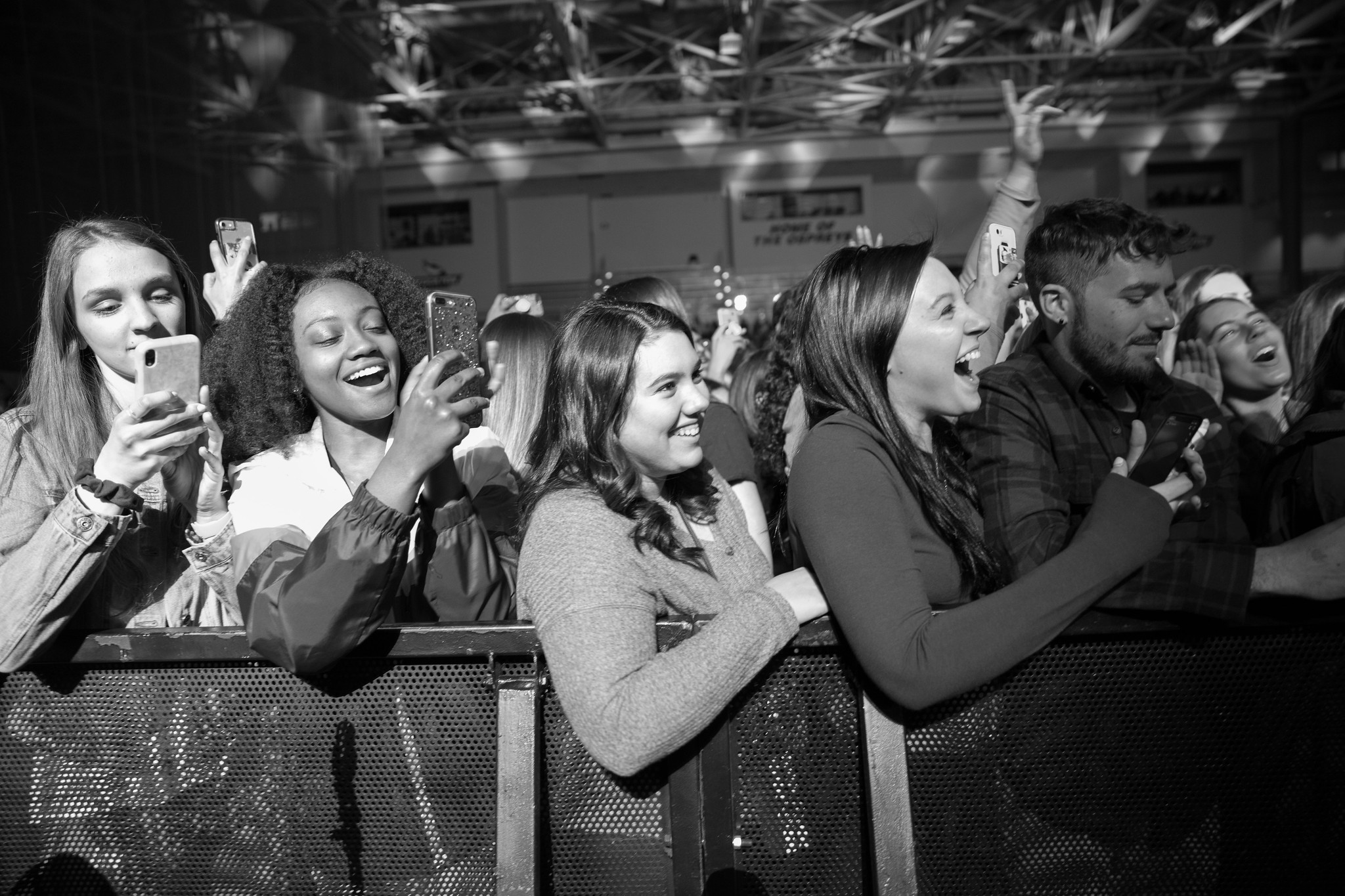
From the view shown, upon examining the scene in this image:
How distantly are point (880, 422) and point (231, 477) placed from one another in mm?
1319

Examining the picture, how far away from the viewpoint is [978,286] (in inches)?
112

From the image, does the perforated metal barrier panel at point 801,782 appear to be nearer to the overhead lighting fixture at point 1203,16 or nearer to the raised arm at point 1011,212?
the raised arm at point 1011,212

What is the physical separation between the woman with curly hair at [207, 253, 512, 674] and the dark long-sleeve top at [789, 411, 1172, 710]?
630mm

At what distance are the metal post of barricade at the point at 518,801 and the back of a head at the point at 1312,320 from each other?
8.95 ft

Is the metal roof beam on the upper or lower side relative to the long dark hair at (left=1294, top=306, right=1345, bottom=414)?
upper

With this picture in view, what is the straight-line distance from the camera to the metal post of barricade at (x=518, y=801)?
151 centimetres

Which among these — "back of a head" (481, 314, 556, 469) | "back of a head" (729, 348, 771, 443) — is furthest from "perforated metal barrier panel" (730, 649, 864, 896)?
"back of a head" (729, 348, 771, 443)

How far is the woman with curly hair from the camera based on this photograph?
1.53 meters

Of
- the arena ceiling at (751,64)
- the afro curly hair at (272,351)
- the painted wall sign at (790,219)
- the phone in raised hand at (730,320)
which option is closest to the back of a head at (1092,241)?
the afro curly hair at (272,351)

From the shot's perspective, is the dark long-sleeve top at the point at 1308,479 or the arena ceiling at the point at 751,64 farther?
the arena ceiling at the point at 751,64

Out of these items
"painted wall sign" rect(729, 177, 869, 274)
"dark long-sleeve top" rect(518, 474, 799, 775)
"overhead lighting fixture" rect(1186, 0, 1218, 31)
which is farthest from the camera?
"painted wall sign" rect(729, 177, 869, 274)

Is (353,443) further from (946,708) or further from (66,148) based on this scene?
(66,148)

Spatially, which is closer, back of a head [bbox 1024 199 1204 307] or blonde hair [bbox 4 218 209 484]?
blonde hair [bbox 4 218 209 484]

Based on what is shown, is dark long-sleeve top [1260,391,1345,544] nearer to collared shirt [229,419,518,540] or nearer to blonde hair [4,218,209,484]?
collared shirt [229,419,518,540]
